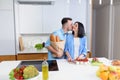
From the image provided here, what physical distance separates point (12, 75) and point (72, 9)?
2.90 m

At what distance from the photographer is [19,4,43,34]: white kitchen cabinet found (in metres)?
3.83

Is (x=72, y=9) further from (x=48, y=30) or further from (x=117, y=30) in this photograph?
(x=117, y=30)

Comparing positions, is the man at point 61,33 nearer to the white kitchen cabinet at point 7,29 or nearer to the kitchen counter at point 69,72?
the kitchen counter at point 69,72

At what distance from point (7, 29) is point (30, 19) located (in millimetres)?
563

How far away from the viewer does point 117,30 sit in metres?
4.52

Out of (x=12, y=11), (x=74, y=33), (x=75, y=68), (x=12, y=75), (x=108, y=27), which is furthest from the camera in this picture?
(x=108, y=27)

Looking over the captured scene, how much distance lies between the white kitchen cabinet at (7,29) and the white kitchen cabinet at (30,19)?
0.87 ft

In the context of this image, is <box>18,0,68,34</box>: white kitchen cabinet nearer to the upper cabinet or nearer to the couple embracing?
the upper cabinet

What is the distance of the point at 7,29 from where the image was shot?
12.0 ft

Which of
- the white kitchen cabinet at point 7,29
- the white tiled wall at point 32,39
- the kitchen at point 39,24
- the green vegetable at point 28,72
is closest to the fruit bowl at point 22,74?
the green vegetable at point 28,72

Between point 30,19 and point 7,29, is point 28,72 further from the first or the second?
point 30,19

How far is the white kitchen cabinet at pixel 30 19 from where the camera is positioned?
383 centimetres

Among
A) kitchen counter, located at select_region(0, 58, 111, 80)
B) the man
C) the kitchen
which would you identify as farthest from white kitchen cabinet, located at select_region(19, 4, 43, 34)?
kitchen counter, located at select_region(0, 58, 111, 80)

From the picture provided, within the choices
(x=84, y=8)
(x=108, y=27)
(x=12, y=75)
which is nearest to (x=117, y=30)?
(x=108, y=27)
